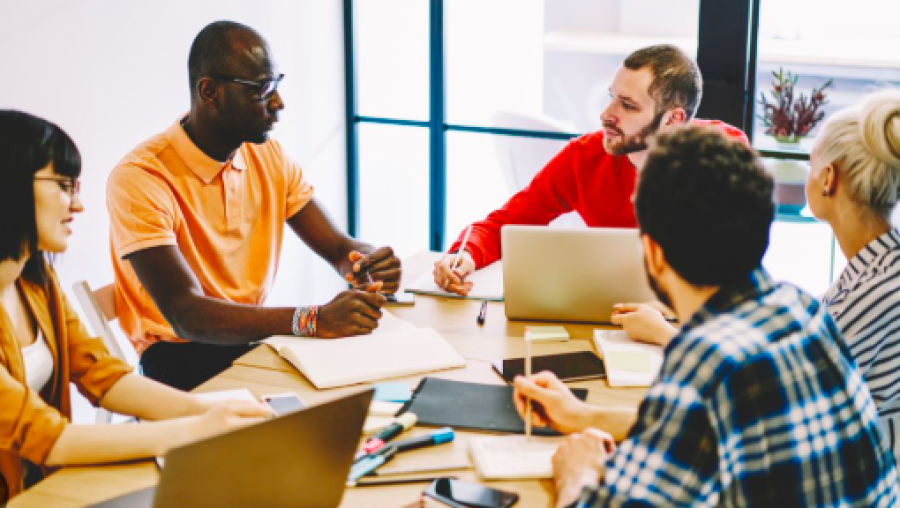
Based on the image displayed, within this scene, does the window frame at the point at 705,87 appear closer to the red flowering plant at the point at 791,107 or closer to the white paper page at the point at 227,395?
the red flowering plant at the point at 791,107

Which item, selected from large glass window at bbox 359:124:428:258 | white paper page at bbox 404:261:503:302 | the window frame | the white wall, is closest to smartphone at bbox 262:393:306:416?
white paper page at bbox 404:261:503:302

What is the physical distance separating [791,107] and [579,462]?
2.46 meters

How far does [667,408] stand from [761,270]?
0.80ft

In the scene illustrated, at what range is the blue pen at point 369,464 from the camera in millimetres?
1462

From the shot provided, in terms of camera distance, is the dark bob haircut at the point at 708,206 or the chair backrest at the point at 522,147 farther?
the chair backrest at the point at 522,147

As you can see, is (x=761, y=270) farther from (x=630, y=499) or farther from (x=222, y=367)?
(x=222, y=367)

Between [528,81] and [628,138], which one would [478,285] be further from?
[528,81]

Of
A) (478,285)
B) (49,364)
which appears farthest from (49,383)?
(478,285)

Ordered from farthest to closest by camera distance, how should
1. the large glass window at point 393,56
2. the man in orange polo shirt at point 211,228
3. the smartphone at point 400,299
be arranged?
the large glass window at point 393,56
the smartphone at point 400,299
the man in orange polo shirt at point 211,228

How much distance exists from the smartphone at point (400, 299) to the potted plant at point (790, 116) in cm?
170

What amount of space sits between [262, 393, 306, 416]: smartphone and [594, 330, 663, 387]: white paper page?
1.94 feet

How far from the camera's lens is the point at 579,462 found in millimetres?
1415

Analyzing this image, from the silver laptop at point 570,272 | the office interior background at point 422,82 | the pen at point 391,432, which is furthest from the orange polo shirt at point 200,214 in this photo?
the pen at point 391,432

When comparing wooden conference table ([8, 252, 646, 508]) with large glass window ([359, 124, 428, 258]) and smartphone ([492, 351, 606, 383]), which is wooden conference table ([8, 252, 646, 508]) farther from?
large glass window ([359, 124, 428, 258])
